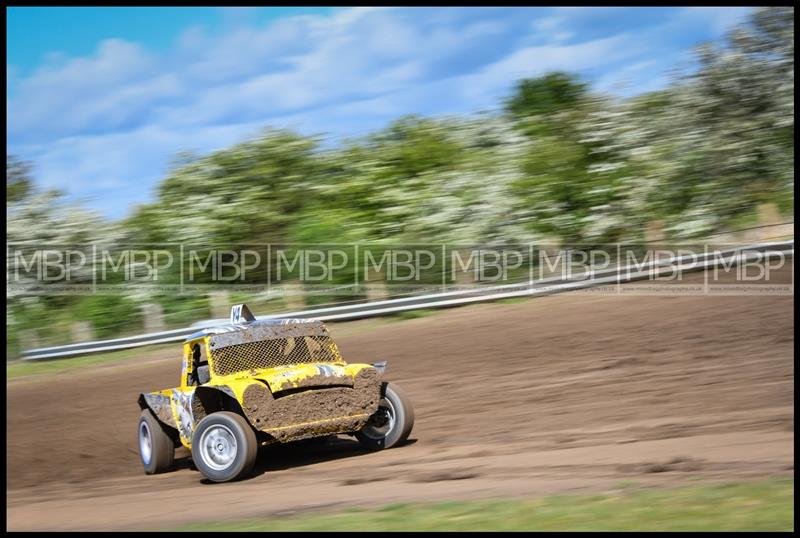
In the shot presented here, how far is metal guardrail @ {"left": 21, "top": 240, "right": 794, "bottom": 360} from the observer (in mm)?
18188

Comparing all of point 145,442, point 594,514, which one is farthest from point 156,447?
point 594,514

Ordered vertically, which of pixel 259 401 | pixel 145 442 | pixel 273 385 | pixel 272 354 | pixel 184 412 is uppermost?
pixel 272 354

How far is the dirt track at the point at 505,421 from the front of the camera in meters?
7.73

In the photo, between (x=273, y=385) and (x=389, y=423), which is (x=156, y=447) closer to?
(x=273, y=385)

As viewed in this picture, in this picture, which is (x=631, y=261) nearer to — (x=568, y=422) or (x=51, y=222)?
(x=568, y=422)

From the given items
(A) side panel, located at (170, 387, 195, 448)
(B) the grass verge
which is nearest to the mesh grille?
(A) side panel, located at (170, 387, 195, 448)

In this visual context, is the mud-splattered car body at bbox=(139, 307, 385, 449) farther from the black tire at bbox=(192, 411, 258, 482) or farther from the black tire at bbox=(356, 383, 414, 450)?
the black tire at bbox=(356, 383, 414, 450)

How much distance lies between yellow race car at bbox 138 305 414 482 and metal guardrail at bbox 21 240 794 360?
7958 mm

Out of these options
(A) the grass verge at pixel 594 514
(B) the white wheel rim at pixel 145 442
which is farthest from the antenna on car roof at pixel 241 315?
(A) the grass verge at pixel 594 514

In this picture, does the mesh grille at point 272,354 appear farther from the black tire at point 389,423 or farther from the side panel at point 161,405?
the black tire at point 389,423

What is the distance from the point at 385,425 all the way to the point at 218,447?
1.90 metres

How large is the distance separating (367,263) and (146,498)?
1516 centimetres

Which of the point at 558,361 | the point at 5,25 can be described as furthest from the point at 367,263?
the point at 5,25

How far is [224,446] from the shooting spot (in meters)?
8.99
